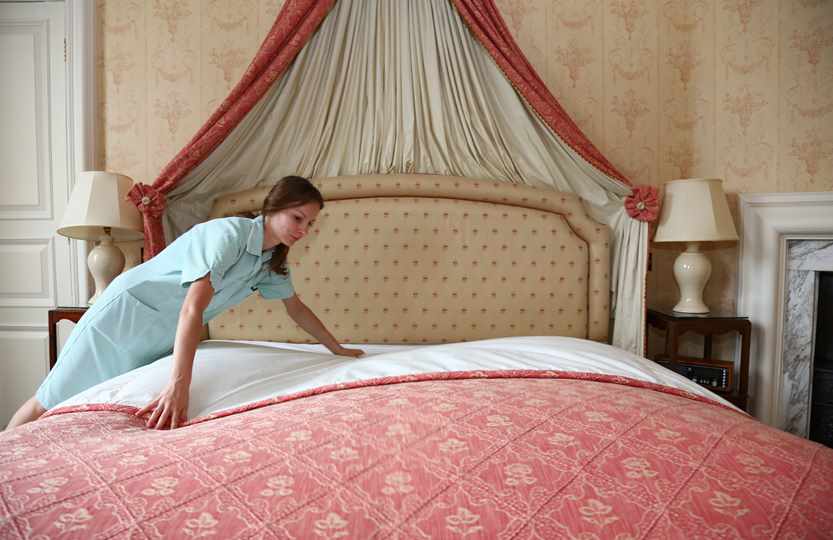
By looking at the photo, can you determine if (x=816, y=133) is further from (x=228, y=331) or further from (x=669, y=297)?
(x=228, y=331)

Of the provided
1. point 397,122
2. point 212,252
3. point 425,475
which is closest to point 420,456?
point 425,475

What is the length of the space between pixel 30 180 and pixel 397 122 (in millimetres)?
2307

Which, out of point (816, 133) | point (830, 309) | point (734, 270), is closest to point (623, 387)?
point (734, 270)

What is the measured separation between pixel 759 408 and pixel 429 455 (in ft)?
8.67

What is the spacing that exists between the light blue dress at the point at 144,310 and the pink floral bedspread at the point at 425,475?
1.92 ft

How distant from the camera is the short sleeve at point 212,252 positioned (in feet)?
4.90

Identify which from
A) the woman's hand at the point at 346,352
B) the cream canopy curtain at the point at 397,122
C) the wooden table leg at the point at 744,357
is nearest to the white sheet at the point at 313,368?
the woman's hand at the point at 346,352

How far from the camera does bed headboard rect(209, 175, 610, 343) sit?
2381mm

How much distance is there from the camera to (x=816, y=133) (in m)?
2.56

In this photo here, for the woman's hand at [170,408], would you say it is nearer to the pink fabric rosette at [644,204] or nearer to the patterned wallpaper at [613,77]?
the patterned wallpaper at [613,77]

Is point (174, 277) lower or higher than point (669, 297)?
higher

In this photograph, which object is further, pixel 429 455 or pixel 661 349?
pixel 661 349

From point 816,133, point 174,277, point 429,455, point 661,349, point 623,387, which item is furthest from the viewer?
point 661,349

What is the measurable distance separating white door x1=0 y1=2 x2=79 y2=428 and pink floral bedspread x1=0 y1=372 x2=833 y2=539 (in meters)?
2.22
